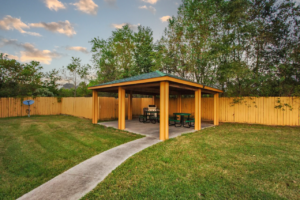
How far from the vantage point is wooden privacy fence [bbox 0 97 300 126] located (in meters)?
8.70

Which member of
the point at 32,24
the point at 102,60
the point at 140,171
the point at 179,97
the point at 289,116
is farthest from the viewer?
the point at 102,60

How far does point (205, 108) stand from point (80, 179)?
10754 millimetres

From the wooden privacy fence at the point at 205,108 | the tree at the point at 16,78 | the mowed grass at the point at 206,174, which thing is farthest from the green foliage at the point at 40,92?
the mowed grass at the point at 206,174

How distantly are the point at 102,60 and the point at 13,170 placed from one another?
19.5m

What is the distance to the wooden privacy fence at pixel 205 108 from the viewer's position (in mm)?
8695

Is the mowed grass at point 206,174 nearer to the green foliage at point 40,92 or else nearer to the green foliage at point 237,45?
the green foliage at point 237,45

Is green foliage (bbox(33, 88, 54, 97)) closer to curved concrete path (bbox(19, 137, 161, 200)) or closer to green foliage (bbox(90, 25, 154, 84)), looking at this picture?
green foliage (bbox(90, 25, 154, 84))

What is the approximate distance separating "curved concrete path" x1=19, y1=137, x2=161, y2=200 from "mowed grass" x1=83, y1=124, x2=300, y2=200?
7.8 inches

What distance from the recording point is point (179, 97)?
1208cm

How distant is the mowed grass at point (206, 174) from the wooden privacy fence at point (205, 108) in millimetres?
5332

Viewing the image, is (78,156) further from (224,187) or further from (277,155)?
(277,155)

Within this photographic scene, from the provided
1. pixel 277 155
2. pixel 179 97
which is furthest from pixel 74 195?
pixel 179 97

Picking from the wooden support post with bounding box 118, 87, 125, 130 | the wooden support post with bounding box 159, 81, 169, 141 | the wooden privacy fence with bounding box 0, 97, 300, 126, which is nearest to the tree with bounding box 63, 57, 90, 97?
the wooden privacy fence with bounding box 0, 97, 300, 126

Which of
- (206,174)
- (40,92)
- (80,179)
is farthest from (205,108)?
(40,92)
